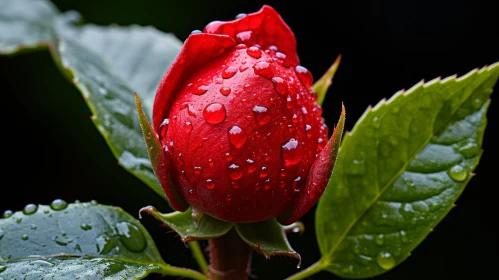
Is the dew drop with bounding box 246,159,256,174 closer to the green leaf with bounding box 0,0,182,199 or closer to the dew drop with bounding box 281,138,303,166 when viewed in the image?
the dew drop with bounding box 281,138,303,166

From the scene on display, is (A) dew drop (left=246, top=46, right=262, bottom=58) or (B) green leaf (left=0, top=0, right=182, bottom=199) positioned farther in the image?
(B) green leaf (left=0, top=0, right=182, bottom=199)

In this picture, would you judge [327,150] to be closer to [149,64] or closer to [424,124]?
[424,124]

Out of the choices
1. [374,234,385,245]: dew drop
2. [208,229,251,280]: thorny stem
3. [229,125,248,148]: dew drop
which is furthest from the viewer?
[374,234,385,245]: dew drop

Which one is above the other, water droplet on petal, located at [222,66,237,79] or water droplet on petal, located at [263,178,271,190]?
water droplet on petal, located at [222,66,237,79]

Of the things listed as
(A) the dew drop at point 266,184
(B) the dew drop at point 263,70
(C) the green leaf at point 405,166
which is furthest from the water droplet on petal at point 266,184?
(C) the green leaf at point 405,166

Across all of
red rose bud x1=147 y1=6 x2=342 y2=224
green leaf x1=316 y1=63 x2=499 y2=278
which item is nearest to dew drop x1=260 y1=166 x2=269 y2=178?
red rose bud x1=147 y1=6 x2=342 y2=224

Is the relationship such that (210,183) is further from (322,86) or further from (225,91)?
(322,86)

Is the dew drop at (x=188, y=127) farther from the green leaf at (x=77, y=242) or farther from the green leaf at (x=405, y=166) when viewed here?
the green leaf at (x=405, y=166)
